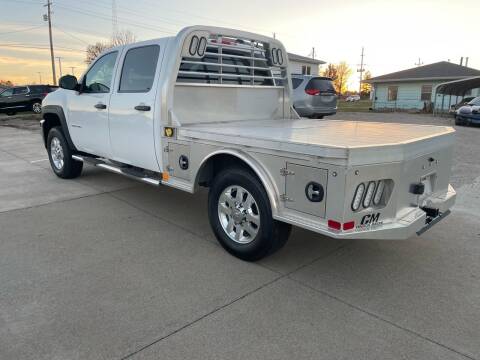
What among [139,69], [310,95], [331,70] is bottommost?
[310,95]

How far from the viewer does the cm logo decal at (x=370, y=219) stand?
2.99m

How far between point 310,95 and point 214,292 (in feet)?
34.3

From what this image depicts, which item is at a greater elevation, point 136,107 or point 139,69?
point 139,69

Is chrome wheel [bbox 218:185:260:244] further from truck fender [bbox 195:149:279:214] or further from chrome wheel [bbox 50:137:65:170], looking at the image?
chrome wheel [bbox 50:137:65:170]

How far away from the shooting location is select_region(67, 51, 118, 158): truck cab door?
5406 millimetres

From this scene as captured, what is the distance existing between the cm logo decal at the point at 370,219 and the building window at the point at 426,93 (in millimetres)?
31661

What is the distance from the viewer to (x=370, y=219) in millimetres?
3025

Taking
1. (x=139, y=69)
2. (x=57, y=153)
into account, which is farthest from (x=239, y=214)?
(x=57, y=153)

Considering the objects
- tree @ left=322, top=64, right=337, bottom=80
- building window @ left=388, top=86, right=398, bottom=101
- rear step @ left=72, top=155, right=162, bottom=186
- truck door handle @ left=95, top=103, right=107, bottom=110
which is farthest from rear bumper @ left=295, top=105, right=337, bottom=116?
tree @ left=322, top=64, right=337, bottom=80

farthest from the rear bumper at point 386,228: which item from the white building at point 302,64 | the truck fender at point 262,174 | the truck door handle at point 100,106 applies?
the white building at point 302,64

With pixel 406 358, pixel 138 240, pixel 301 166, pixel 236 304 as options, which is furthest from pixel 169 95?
pixel 406 358

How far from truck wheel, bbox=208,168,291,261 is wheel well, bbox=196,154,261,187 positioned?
9 centimetres

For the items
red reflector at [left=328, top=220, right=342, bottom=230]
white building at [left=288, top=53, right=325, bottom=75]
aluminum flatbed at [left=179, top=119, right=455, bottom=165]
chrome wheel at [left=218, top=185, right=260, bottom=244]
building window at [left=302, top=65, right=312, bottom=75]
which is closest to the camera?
aluminum flatbed at [left=179, top=119, right=455, bottom=165]

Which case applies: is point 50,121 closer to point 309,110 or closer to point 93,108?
point 93,108
